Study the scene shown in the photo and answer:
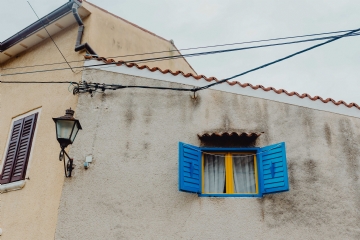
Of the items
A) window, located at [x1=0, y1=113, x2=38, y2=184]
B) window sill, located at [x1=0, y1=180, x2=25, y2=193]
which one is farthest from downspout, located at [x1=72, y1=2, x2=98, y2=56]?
window sill, located at [x1=0, y1=180, x2=25, y2=193]

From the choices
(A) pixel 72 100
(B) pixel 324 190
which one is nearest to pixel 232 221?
(B) pixel 324 190

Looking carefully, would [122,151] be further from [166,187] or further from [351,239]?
[351,239]

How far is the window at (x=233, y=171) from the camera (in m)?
6.69

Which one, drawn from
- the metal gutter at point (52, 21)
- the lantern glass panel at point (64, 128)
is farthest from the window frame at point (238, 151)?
the metal gutter at point (52, 21)

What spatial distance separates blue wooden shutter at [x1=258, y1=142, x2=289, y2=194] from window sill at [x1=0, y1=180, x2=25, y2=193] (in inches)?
185

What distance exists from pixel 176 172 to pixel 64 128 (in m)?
2.18

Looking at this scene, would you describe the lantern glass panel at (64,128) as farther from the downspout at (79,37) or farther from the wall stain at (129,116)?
the downspout at (79,37)

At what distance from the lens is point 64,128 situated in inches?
246

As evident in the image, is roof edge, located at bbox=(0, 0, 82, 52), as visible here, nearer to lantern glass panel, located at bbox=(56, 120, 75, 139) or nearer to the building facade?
the building facade

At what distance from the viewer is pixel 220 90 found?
25.5ft

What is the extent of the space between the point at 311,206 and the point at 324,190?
0.43 meters

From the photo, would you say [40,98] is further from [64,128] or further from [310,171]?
[310,171]

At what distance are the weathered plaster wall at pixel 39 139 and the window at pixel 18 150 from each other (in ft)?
0.58

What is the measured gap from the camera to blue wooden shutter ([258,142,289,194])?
6.57m
